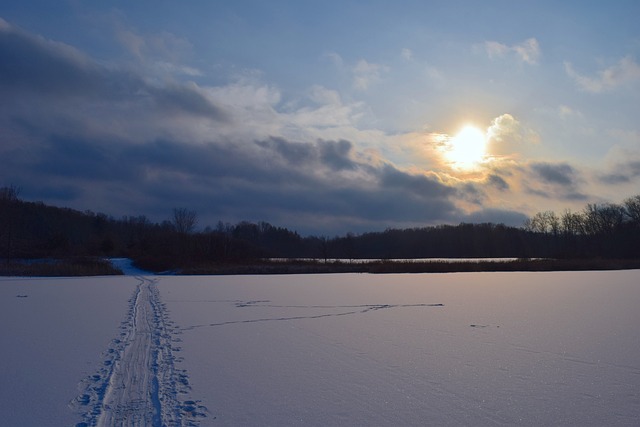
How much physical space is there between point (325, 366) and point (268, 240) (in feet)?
321

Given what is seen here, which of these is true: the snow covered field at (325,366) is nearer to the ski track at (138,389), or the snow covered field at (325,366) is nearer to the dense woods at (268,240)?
the ski track at (138,389)

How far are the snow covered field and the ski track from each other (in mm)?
20

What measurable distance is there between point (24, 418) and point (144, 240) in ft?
176

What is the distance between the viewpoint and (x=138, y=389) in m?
4.59

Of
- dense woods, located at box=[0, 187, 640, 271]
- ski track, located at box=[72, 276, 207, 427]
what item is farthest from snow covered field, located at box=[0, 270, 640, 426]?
dense woods, located at box=[0, 187, 640, 271]

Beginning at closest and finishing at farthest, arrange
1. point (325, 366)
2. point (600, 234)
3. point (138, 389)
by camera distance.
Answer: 1. point (138, 389)
2. point (325, 366)
3. point (600, 234)

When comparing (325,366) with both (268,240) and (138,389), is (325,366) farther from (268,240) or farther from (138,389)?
(268,240)

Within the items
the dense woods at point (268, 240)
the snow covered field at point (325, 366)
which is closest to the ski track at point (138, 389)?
the snow covered field at point (325, 366)

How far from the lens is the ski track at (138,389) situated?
3.80m

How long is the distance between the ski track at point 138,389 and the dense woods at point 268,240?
3402 centimetres

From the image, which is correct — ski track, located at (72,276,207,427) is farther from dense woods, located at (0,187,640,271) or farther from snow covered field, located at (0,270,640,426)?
dense woods, located at (0,187,640,271)

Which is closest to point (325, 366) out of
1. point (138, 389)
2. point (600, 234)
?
point (138, 389)

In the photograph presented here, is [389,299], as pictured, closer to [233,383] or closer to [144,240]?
[233,383]

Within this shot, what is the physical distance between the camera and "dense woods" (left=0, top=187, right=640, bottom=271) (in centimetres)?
4694
